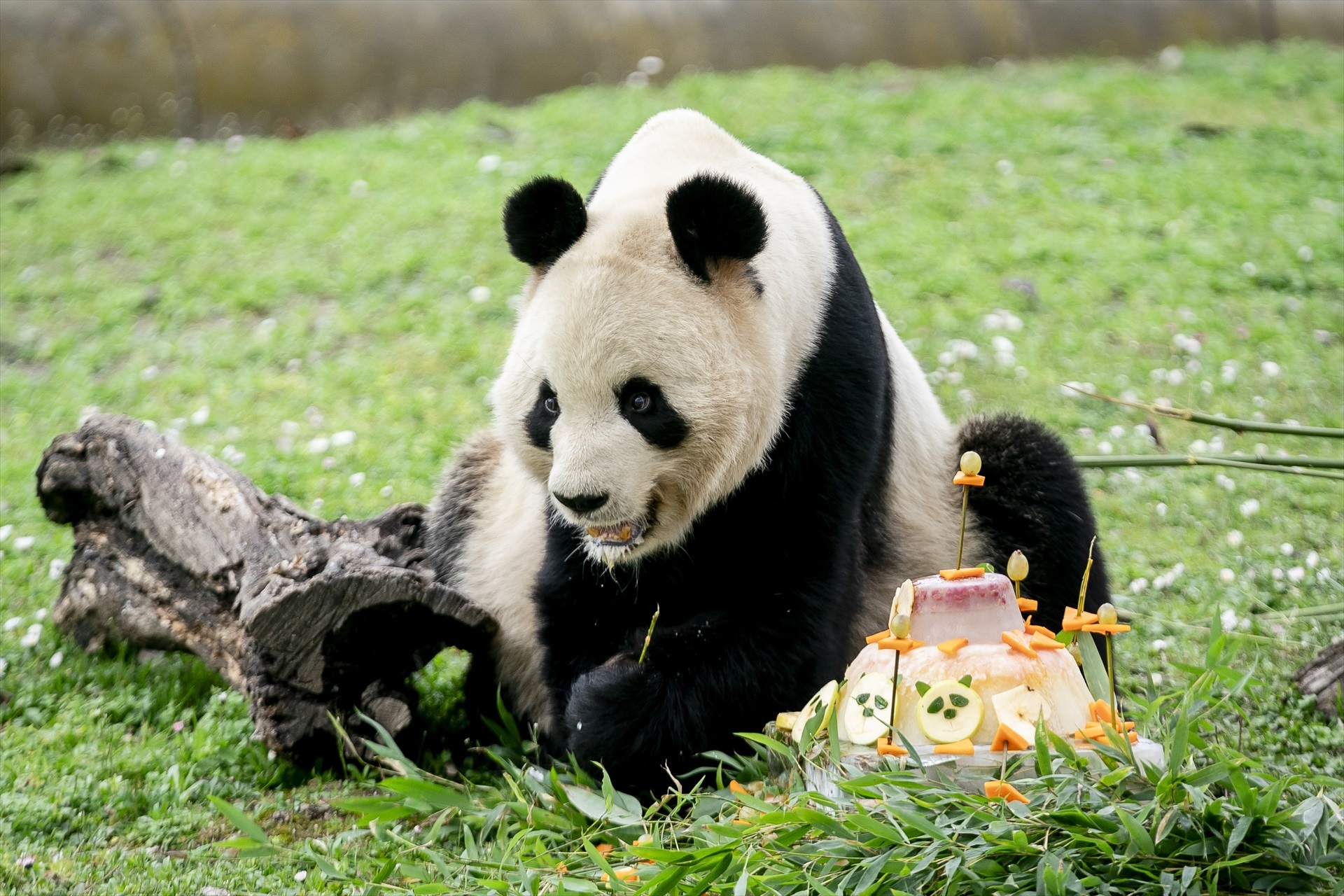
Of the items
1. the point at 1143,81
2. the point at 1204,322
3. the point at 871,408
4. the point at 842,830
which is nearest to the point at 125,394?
the point at 871,408

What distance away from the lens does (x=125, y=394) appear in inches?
269

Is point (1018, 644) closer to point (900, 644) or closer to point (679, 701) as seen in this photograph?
point (900, 644)

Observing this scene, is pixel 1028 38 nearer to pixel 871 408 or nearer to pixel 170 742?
pixel 871 408

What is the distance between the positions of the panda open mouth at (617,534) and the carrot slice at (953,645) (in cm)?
87

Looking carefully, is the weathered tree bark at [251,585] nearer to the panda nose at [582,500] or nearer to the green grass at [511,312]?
the green grass at [511,312]

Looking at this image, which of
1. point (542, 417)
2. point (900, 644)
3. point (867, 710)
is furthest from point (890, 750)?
point (542, 417)

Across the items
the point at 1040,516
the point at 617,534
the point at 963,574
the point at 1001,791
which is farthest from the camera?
the point at 1040,516

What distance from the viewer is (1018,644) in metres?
2.65

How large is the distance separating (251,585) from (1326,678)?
318 cm

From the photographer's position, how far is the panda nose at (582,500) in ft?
9.80

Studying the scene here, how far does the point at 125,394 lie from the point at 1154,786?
236 inches

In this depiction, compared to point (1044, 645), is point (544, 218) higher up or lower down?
higher up

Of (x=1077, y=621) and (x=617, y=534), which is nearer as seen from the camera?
(x=1077, y=621)

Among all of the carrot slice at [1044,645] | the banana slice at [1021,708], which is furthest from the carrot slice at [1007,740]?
the carrot slice at [1044,645]
